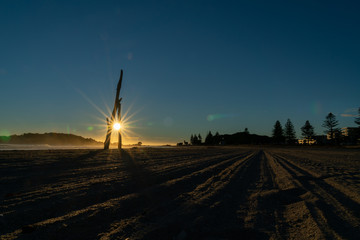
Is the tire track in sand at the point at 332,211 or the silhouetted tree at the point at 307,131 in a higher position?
the silhouetted tree at the point at 307,131

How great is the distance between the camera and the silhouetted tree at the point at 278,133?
84875mm

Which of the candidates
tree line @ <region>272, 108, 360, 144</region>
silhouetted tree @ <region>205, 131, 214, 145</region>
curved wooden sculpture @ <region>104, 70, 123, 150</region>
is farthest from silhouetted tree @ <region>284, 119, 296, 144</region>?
curved wooden sculpture @ <region>104, 70, 123, 150</region>

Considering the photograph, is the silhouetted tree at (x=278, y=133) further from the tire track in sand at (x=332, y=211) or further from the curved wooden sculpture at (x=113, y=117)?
the tire track in sand at (x=332, y=211)

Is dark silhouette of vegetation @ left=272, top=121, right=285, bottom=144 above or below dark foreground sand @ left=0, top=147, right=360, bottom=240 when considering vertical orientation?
→ above

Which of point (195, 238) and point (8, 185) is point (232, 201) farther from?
point (8, 185)

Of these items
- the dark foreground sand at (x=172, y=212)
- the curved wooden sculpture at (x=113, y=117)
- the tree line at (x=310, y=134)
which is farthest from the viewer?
the tree line at (x=310, y=134)

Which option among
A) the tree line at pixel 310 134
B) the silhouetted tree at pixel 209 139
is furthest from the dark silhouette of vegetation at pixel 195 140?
the tree line at pixel 310 134

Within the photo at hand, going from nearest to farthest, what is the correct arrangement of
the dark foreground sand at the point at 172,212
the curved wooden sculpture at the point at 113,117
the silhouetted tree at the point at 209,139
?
the dark foreground sand at the point at 172,212, the curved wooden sculpture at the point at 113,117, the silhouetted tree at the point at 209,139

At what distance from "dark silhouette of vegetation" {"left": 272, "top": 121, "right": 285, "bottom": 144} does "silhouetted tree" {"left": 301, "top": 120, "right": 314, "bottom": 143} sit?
28.3ft

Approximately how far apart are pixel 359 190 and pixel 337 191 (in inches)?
23.3

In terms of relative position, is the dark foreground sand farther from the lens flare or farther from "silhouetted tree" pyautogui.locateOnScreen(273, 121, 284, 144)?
"silhouetted tree" pyautogui.locateOnScreen(273, 121, 284, 144)

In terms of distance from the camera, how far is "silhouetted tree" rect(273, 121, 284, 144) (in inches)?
3342

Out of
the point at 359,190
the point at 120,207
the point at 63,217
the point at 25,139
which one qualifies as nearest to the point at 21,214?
the point at 63,217

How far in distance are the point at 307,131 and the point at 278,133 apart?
11533 millimetres
